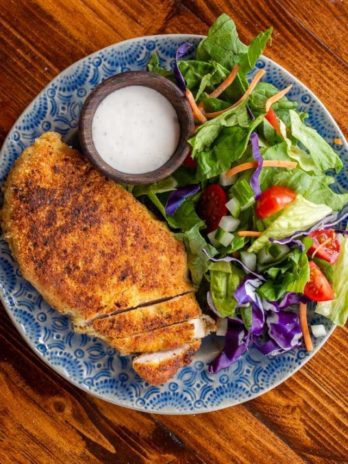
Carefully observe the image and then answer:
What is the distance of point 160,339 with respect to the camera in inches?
107

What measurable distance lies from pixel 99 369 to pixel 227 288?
71 cm

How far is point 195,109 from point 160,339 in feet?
3.39

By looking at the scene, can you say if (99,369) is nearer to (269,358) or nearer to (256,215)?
(269,358)

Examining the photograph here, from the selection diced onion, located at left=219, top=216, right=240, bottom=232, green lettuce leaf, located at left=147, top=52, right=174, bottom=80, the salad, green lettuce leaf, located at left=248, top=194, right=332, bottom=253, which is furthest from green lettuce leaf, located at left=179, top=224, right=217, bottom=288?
green lettuce leaf, located at left=147, top=52, right=174, bottom=80

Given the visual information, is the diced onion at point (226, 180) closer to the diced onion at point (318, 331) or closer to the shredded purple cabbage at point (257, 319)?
the shredded purple cabbage at point (257, 319)

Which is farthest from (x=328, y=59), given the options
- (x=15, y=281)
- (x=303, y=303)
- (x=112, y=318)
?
(x=15, y=281)

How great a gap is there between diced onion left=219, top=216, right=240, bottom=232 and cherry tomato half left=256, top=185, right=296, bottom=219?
0.11 metres

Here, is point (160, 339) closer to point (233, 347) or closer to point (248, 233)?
point (233, 347)

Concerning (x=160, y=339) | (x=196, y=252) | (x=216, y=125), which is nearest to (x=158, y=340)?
(x=160, y=339)

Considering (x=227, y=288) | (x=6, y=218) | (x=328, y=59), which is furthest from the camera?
(x=328, y=59)

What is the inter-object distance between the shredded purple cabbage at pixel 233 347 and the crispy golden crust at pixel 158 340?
8.0 inches

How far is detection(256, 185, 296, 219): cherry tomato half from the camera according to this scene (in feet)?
8.71

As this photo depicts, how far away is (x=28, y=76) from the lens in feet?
9.61

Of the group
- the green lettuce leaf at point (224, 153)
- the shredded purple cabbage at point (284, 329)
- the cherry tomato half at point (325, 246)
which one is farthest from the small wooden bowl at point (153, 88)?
the shredded purple cabbage at point (284, 329)
